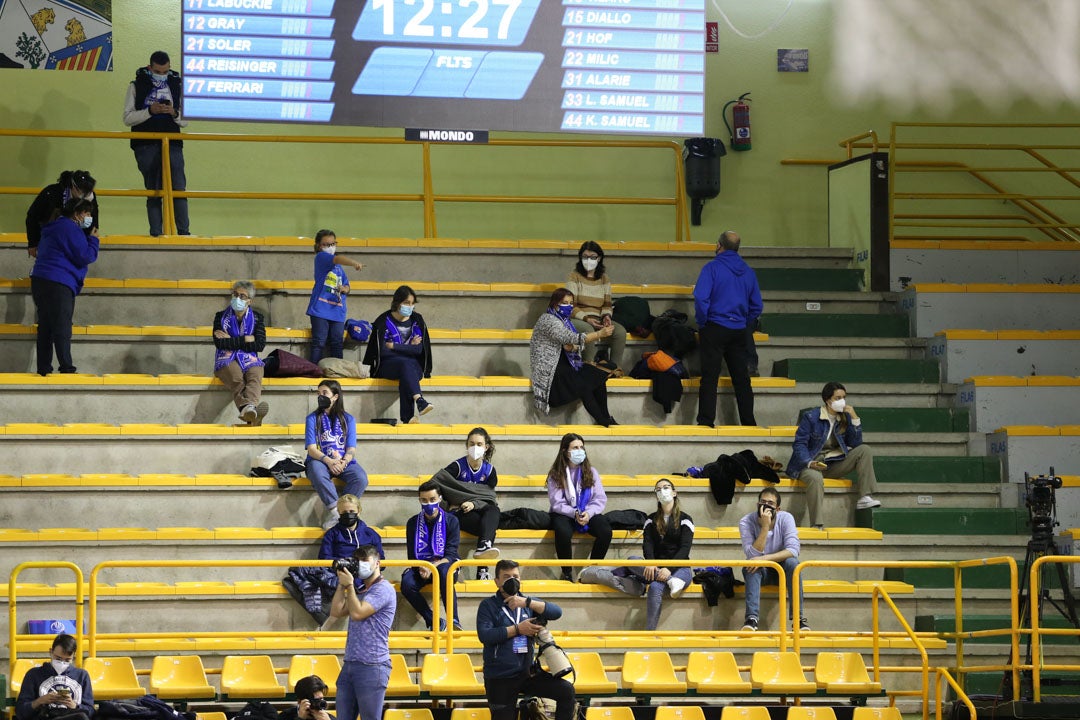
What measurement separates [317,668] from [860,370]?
6359 millimetres

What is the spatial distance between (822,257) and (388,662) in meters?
8.37

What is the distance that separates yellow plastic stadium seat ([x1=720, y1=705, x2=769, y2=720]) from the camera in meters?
10.7

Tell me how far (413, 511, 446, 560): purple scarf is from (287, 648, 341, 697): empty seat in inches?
50.7

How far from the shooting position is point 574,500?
41.1 ft

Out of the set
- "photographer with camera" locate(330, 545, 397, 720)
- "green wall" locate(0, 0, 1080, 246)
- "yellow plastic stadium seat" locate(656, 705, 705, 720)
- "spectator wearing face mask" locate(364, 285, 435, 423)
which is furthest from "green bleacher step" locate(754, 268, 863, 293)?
"photographer with camera" locate(330, 545, 397, 720)

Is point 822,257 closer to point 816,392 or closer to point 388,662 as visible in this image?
point 816,392

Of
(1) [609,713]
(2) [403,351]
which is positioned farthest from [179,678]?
(2) [403,351]

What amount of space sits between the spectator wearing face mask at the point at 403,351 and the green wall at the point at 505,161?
12.3ft

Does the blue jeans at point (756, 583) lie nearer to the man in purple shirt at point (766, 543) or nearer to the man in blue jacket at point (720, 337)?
the man in purple shirt at point (766, 543)

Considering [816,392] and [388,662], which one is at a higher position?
[816,392]

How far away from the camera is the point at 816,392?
14.6 meters

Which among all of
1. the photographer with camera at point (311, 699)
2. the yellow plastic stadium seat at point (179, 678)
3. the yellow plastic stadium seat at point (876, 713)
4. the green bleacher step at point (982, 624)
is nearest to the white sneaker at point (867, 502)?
the green bleacher step at point (982, 624)

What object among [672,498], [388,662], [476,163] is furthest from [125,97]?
[388,662]

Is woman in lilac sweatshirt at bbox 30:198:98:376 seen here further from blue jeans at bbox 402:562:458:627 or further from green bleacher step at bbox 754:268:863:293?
green bleacher step at bbox 754:268:863:293
